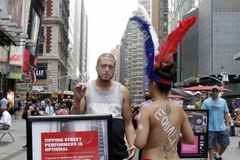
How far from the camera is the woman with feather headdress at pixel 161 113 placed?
12.9ft

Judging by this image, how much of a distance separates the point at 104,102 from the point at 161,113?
749mm

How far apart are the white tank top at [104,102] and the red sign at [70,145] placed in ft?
2.11

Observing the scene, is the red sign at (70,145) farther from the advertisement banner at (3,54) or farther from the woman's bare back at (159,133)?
the advertisement banner at (3,54)

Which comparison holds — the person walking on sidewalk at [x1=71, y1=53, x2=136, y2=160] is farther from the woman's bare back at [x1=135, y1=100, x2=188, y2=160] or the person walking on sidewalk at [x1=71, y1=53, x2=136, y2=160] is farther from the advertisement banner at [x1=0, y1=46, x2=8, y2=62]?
the advertisement banner at [x1=0, y1=46, x2=8, y2=62]

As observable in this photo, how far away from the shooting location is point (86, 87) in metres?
4.46

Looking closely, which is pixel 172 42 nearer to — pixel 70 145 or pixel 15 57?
pixel 70 145

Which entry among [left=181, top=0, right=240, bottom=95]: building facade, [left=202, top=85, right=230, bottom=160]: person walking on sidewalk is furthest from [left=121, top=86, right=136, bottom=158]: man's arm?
[left=181, top=0, right=240, bottom=95]: building facade

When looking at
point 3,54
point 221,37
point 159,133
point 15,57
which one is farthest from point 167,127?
point 221,37

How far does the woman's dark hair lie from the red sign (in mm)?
692

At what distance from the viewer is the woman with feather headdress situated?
3941mm

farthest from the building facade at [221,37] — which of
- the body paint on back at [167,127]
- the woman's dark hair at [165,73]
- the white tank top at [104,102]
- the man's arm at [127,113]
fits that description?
the body paint on back at [167,127]

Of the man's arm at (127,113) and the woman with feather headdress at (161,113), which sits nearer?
the woman with feather headdress at (161,113)

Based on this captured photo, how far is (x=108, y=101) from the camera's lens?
4535mm

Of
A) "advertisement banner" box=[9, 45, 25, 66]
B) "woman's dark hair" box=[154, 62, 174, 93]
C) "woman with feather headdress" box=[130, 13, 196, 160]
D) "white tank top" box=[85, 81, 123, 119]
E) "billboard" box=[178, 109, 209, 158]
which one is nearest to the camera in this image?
"woman with feather headdress" box=[130, 13, 196, 160]
